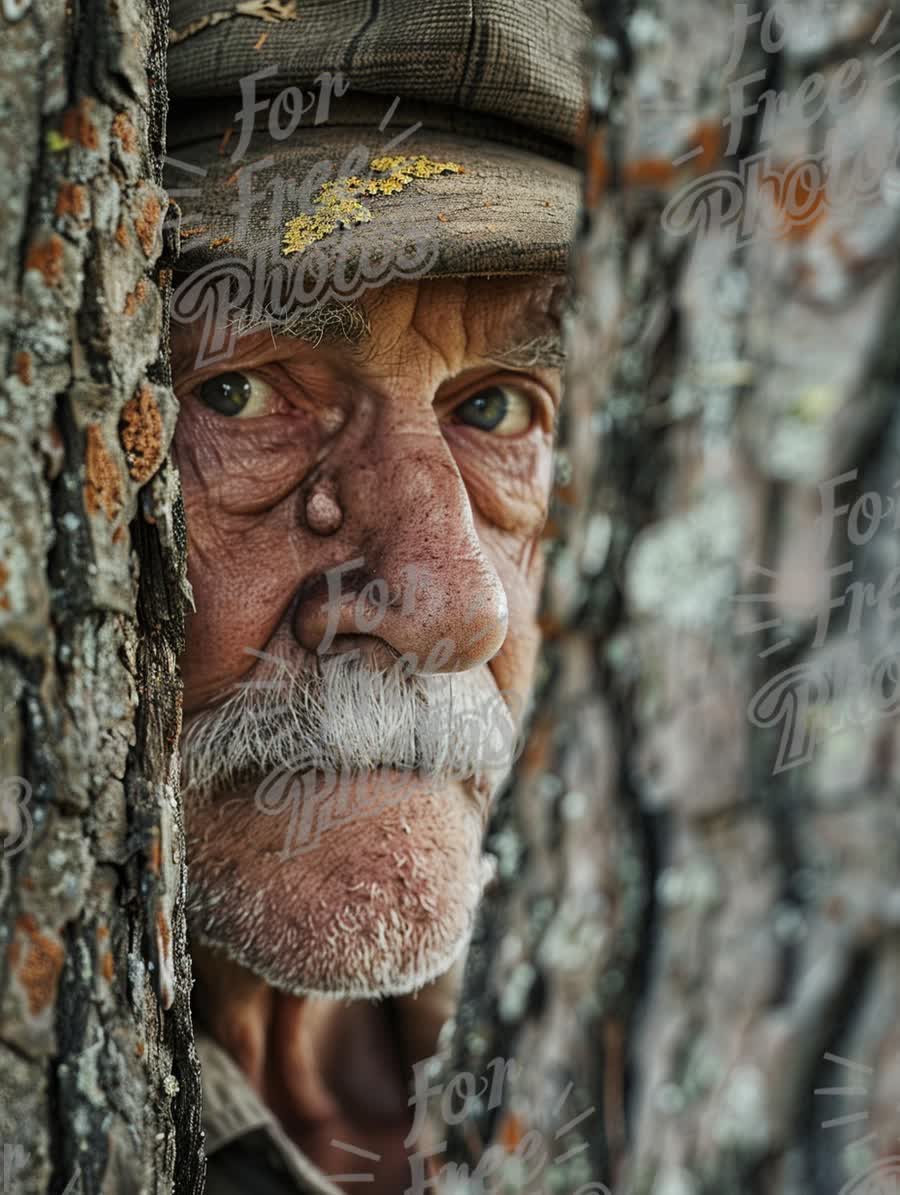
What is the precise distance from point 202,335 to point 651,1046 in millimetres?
1179

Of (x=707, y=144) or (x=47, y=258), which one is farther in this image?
(x=47, y=258)

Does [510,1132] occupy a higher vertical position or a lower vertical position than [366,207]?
lower

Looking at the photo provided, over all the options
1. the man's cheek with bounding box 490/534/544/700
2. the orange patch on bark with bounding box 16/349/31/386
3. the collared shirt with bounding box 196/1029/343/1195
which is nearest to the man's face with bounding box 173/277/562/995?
the man's cheek with bounding box 490/534/544/700

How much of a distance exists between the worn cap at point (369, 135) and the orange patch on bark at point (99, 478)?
66 cm

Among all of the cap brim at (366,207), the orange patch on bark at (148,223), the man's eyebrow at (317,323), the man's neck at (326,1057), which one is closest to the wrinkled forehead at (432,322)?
the man's eyebrow at (317,323)

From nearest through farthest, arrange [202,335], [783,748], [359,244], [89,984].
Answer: [783,748], [89,984], [359,244], [202,335]

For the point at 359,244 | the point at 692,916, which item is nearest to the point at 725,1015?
the point at 692,916

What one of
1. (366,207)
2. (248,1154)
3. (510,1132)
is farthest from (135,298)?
(248,1154)

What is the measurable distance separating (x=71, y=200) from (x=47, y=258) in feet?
0.13

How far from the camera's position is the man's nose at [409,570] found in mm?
1499

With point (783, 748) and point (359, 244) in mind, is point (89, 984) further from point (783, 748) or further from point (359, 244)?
point (359, 244)

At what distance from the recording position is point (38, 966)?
0.75 m

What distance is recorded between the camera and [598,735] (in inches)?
26.0

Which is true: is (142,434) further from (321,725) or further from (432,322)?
(432,322)
